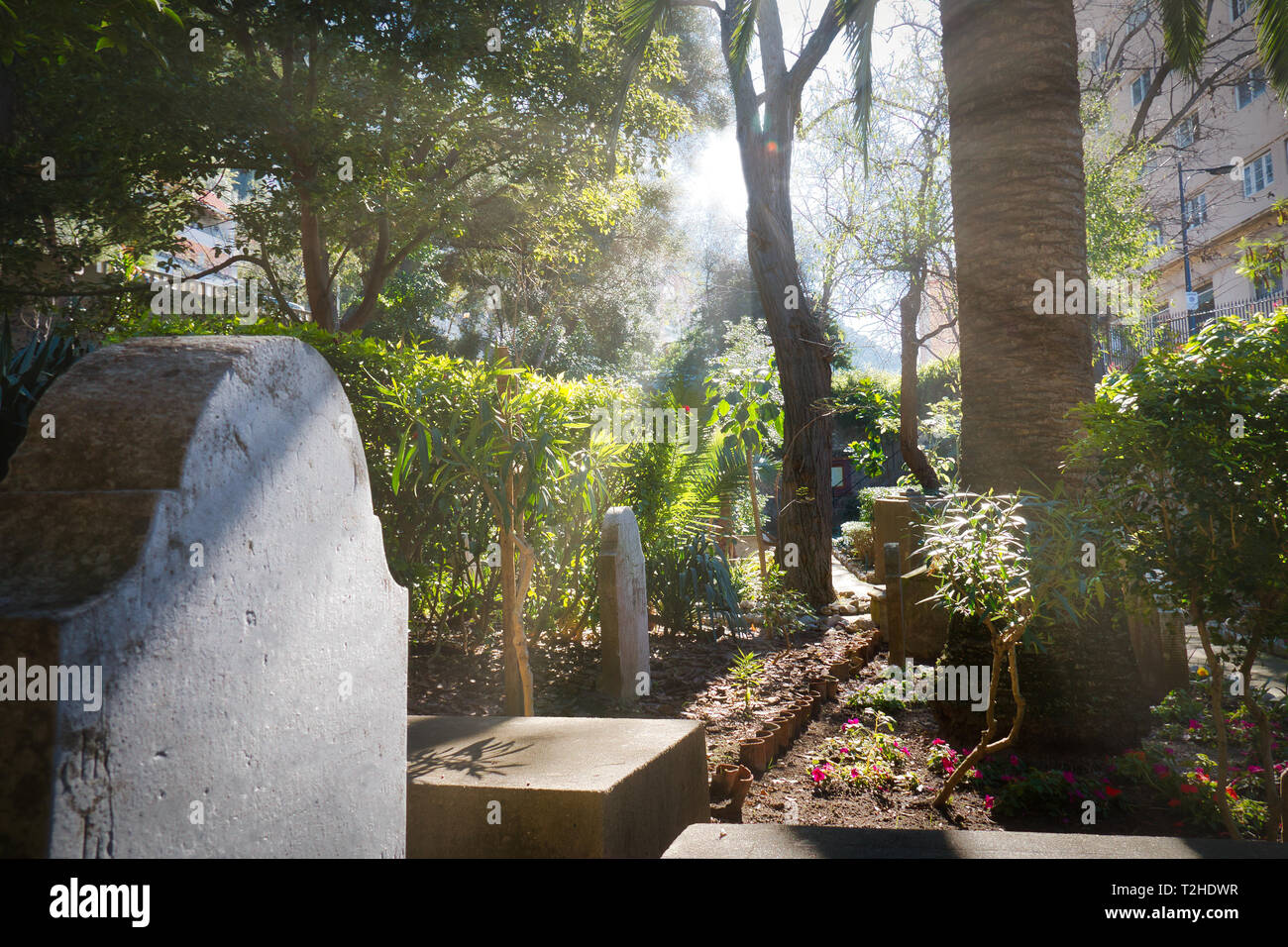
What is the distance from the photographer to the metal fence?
15016 mm

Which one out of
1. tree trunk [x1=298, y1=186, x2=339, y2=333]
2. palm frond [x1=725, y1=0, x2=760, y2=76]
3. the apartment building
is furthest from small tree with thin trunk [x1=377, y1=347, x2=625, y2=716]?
the apartment building

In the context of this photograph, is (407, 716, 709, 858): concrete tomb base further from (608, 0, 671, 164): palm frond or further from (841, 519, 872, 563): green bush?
(841, 519, 872, 563): green bush

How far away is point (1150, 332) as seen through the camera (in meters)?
20.2

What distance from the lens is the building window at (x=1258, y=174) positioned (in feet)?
80.7

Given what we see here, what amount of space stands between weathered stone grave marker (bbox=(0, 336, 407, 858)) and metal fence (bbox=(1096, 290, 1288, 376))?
8.92 metres

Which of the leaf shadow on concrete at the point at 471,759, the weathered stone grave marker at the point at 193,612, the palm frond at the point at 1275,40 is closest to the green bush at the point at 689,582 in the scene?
the leaf shadow on concrete at the point at 471,759

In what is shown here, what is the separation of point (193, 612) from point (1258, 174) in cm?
3240

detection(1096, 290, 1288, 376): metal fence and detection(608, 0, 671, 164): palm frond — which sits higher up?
detection(608, 0, 671, 164): palm frond

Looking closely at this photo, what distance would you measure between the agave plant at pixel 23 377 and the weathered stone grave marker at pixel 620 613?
3.28 meters

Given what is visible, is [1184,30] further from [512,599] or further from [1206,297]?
[1206,297]

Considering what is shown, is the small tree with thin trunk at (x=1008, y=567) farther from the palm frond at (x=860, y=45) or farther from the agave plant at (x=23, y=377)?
the palm frond at (x=860, y=45)

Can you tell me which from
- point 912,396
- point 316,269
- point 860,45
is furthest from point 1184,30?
point 316,269

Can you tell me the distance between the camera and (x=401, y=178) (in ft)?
39.0
